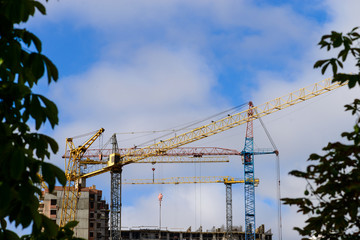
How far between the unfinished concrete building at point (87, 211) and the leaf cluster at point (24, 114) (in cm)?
14761

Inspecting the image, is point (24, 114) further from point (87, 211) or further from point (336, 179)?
point (87, 211)

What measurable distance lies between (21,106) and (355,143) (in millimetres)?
4635

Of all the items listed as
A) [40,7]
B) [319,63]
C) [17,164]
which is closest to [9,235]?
[17,164]

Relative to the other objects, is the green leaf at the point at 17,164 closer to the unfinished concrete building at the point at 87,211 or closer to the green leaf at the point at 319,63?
the green leaf at the point at 319,63

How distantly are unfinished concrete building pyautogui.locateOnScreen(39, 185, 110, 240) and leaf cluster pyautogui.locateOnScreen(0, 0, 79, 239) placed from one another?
5811 inches

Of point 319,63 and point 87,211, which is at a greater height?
point 87,211

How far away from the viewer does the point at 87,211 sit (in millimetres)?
158250

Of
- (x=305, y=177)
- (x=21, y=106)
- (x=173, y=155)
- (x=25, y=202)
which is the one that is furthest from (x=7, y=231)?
(x=173, y=155)

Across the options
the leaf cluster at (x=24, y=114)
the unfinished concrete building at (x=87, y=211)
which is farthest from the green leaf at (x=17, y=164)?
the unfinished concrete building at (x=87, y=211)

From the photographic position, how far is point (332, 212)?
8.20 meters

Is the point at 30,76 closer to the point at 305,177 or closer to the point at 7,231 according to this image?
the point at 7,231

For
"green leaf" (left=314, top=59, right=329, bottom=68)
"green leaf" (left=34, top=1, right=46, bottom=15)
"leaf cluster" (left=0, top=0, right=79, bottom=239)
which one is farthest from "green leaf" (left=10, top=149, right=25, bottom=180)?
"green leaf" (left=314, top=59, right=329, bottom=68)

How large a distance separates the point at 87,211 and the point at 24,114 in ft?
512

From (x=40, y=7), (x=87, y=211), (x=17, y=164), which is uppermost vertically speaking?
(x=87, y=211)
